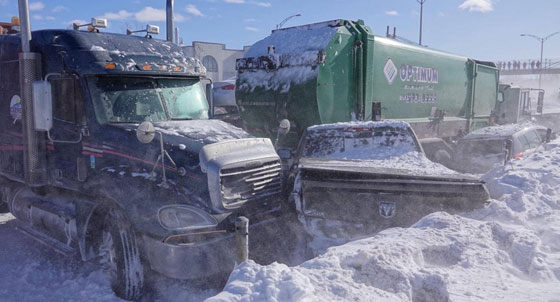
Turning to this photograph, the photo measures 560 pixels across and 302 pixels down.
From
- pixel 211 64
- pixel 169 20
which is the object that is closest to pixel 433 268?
pixel 169 20

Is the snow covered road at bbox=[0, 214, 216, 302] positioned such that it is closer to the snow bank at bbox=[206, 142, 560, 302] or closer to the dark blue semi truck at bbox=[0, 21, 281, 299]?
the dark blue semi truck at bbox=[0, 21, 281, 299]

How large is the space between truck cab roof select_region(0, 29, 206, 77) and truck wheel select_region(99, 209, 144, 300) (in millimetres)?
1787

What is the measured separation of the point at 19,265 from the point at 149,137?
2960 millimetres

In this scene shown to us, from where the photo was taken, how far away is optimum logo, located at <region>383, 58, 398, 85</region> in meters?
9.80

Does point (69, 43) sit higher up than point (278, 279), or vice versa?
point (69, 43)

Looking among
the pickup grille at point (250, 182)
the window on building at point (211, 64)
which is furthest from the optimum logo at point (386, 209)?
the window on building at point (211, 64)

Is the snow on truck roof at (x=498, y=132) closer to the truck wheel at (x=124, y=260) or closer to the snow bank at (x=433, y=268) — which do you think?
the snow bank at (x=433, y=268)

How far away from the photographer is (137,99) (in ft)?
17.9

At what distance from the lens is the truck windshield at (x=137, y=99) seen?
530 cm

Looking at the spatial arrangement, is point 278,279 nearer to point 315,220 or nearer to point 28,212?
point 315,220

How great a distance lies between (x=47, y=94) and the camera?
525 centimetres

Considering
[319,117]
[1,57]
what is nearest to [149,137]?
[1,57]

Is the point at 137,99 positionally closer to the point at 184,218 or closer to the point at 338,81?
the point at 184,218

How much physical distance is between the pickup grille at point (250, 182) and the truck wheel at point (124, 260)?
1.10m
